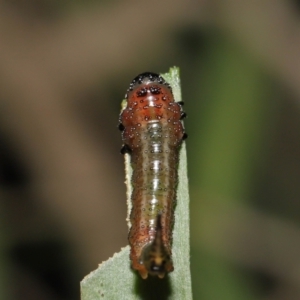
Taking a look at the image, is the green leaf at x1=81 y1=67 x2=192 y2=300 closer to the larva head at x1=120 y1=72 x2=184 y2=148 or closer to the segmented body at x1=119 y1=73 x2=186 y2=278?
the segmented body at x1=119 y1=73 x2=186 y2=278

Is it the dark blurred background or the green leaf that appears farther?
the dark blurred background

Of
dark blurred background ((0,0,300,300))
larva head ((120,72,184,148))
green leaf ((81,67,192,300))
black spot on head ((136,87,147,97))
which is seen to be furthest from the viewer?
dark blurred background ((0,0,300,300))

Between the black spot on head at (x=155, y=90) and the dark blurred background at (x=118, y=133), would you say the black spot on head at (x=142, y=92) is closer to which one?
the black spot on head at (x=155, y=90)

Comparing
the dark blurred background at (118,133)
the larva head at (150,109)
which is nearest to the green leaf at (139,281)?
the larva head at (150,109)

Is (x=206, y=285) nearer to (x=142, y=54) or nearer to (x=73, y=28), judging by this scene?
(x=142, y=54)

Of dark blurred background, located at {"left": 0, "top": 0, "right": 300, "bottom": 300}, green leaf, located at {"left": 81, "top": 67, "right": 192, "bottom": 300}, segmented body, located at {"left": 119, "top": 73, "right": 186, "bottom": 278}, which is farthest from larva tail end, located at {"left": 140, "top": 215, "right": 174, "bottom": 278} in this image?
dark blurred background, located at {"left": 0, "top": 0, "right": 300, "bottom": 300}

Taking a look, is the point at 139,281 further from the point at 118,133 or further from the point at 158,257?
the point at 118,133

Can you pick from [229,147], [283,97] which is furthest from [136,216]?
[283,97]
